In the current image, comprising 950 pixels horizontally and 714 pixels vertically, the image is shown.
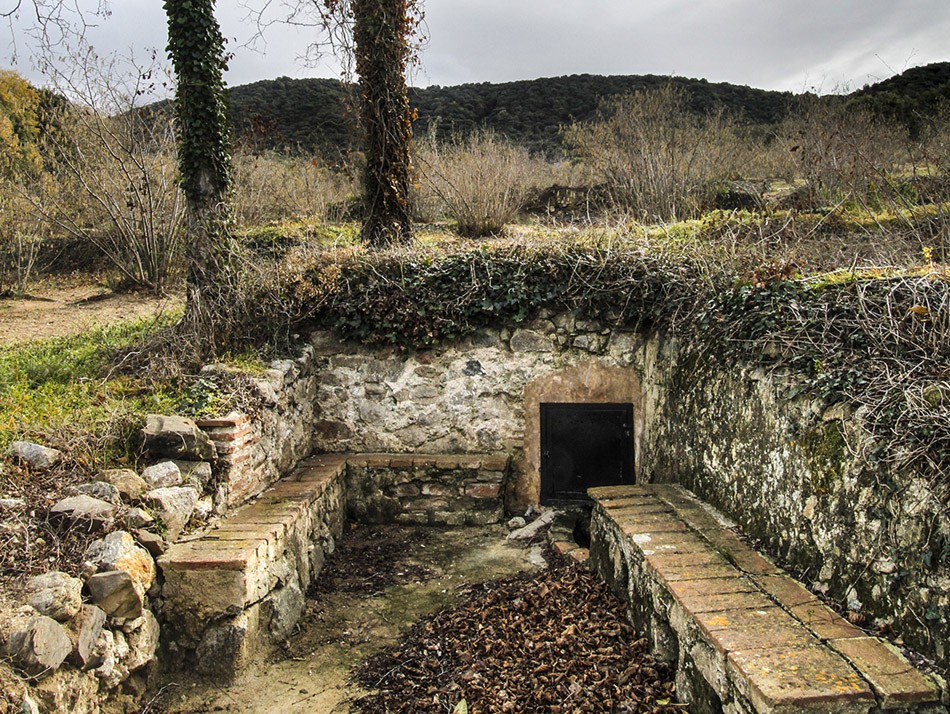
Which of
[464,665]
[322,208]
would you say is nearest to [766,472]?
[464,665]

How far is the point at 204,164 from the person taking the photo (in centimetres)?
545

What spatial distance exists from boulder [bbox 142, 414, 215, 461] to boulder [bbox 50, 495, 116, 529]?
655 millimetres

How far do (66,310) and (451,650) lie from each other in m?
7.10

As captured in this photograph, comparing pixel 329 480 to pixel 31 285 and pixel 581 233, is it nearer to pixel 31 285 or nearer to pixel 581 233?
pixel 581 233

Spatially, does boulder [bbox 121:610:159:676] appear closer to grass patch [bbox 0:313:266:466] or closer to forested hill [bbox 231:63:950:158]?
grass patch [bbox 0:313:266:466]

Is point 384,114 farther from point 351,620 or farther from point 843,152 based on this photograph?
point 843,152

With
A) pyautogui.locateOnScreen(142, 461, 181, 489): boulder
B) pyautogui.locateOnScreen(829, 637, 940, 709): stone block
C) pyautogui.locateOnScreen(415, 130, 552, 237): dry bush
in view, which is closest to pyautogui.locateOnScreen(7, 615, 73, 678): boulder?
pyautogui.locateOnScreen(142, 461, 181, 489): boulder

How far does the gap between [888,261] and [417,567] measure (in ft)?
12.4

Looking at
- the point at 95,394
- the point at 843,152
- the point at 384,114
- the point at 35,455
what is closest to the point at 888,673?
the point at 35,455

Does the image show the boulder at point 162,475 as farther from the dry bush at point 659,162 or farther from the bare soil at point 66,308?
the dry bush at point 659,162

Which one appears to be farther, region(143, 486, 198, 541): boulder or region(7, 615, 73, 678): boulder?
region(143, 486, 198, 541): boulder

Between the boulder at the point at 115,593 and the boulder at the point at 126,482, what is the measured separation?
538 mm

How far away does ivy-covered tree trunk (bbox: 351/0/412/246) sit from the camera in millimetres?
6703

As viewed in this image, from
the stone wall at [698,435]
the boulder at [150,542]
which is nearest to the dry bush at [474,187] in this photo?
the stone wall at [698,435]
